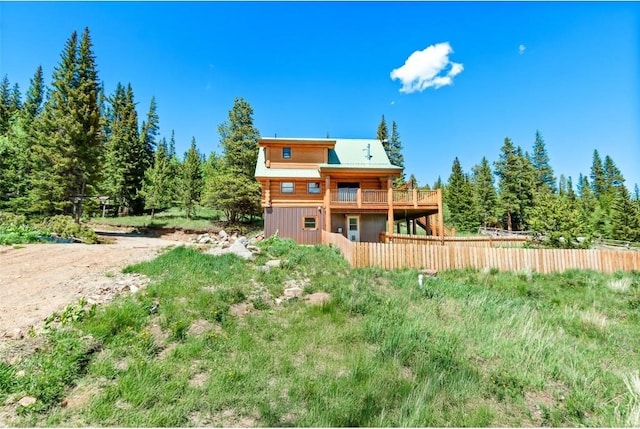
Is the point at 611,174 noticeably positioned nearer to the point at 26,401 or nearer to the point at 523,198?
the point at 523,198

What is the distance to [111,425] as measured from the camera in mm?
3326

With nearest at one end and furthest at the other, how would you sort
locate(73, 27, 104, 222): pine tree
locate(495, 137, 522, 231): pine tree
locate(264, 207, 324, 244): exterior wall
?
1. locate(264, 207, 324, 244): exterior wall
2. locate(73, 27, 104, 222): pine tree
3. locate(495, 137, 522, 231): pine tree

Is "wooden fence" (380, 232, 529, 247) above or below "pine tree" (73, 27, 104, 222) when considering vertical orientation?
below

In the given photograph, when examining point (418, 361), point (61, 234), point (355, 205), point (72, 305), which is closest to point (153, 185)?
point (61, 234)

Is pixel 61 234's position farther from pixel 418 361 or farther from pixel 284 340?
pixel 418 361

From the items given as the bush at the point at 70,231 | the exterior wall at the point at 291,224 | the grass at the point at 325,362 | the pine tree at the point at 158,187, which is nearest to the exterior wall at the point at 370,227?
the exterior wall at the point at 291,224

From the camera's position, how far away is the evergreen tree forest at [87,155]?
77.5ft

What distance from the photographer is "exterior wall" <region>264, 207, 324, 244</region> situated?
20.4m

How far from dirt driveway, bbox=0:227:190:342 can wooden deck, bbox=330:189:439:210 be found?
1158cm

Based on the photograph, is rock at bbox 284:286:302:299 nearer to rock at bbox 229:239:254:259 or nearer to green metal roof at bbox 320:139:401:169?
rock at bbox 229:239:254:259

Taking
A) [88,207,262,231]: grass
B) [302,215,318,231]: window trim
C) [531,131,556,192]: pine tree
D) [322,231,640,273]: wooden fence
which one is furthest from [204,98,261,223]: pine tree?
[531,131,556,192]: pine tree

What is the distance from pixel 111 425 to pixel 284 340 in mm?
2739

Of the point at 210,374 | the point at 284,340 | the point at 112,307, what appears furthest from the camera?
the point at 112,307

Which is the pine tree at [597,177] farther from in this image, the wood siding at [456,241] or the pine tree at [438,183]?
the wood siding at [456,241]
